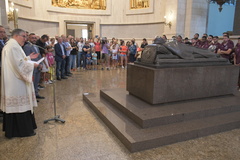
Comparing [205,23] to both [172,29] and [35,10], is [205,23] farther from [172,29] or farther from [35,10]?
[35,10]

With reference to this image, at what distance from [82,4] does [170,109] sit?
13897mm

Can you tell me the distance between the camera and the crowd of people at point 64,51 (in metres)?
3.23

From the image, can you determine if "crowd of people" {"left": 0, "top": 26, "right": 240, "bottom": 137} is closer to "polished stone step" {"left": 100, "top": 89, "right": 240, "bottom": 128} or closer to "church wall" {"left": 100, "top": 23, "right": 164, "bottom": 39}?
"polished stone step" {"left": 100, "top": 89, "right": 240, "bottom": 128}

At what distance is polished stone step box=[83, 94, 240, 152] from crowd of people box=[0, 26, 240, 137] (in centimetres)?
154

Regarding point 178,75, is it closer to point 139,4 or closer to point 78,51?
point 78,51

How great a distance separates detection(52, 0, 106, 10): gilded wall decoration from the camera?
14548mm

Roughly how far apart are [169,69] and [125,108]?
1.17m

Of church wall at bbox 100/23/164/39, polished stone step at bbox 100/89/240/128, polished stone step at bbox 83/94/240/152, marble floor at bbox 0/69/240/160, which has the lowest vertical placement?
marble floor at bbox 0/69/240/160

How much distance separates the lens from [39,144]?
3.00 m

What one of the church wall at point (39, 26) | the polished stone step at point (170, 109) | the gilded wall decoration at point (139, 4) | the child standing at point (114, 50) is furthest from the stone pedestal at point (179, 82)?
the gilded wall decoration at point (139, 4)

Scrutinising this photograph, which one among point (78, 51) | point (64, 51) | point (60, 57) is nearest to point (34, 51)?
point (60, 57)

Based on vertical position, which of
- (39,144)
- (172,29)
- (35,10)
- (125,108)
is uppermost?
(35,10)

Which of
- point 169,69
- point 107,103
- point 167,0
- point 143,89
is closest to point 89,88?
point 107,103

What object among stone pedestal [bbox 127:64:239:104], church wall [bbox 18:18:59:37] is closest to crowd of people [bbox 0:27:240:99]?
stone pedestal [bbox 127:64:239:104]
